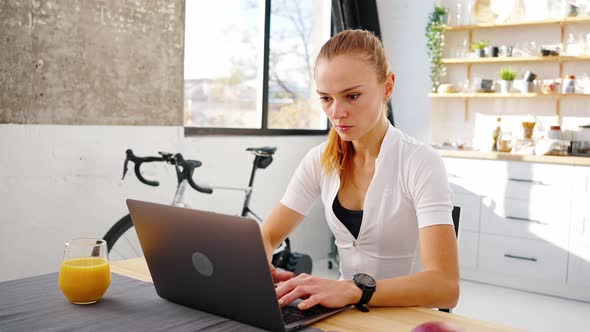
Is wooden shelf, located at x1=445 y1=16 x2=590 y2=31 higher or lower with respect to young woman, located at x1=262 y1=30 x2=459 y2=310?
higher

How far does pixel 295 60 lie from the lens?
442 centimetres

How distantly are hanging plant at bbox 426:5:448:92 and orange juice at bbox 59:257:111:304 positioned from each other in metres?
3.80

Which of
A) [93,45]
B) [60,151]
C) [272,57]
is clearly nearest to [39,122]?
[60,151]

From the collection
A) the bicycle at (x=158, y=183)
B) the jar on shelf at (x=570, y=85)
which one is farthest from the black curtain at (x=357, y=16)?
the bicycle at (x=158, y=183)

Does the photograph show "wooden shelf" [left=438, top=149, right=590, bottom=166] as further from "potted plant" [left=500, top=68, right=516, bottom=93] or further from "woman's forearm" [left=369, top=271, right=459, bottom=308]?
"woman's forearm" [left=369, top=271, right=459, bottom=308]

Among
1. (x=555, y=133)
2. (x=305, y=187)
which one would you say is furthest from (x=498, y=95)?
(x=305, y=187)

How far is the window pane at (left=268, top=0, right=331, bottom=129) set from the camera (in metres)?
4.19

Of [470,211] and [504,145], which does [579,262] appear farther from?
[504,145]

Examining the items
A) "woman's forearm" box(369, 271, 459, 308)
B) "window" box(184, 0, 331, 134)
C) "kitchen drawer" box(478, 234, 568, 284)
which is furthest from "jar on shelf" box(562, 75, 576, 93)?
"woman's forearm" box(369, 271, 459, 308)

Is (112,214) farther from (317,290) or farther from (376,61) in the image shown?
(317,290)

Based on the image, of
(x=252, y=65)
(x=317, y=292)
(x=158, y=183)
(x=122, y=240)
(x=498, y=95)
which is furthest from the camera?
(x=498, y=95)

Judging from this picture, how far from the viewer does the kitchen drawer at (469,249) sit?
4.07m

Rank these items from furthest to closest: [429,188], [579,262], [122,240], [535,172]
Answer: [535,172] → [579,262] → [122,240] → [429,188]

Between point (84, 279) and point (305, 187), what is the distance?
0.71 meters
